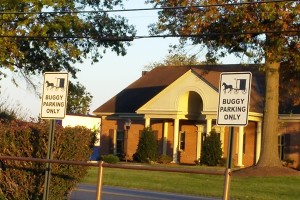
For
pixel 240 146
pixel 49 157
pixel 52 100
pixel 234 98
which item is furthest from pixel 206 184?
pixel 234 98

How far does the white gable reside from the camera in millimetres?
49688

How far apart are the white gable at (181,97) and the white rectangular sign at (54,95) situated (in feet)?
114

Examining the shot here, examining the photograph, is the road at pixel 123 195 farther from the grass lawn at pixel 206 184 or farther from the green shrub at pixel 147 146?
the green shrub at pixel 147 146

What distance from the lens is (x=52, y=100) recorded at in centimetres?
1474

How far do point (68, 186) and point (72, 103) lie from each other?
60.2 metres

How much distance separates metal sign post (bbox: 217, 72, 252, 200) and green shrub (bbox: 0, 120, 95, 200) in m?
4.53

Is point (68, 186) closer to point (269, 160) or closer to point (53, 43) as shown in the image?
point (53, 43)

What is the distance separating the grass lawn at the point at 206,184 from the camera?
27828mm

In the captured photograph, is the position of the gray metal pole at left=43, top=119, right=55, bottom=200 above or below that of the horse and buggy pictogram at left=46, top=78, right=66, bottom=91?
below

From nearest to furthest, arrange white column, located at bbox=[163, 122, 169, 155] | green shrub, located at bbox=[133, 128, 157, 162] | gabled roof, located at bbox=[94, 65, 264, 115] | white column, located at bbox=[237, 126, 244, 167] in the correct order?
white column, located at bbox=[237, 126, 244, 167], green shrub, located at bbox=[133, 128, 157, 162], white column, located at bbox=[163, 122, 169, 155], gabled roof, located at bbox=[94, 65, 264, 115]

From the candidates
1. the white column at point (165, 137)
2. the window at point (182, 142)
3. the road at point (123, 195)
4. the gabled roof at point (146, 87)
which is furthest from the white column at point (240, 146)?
the road at point (123, 195)

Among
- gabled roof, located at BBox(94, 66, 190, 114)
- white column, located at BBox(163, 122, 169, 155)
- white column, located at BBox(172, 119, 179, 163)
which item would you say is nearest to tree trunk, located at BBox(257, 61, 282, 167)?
white column, located at BBox(172, 119, 179, 163)

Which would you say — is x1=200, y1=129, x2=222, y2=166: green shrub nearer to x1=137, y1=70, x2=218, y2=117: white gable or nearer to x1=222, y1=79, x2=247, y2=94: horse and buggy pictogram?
x1=137, y1=70, x2=218, y2=117: white gable

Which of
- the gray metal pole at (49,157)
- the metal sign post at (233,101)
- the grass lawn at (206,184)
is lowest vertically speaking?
the grass lawn at (206,184)
